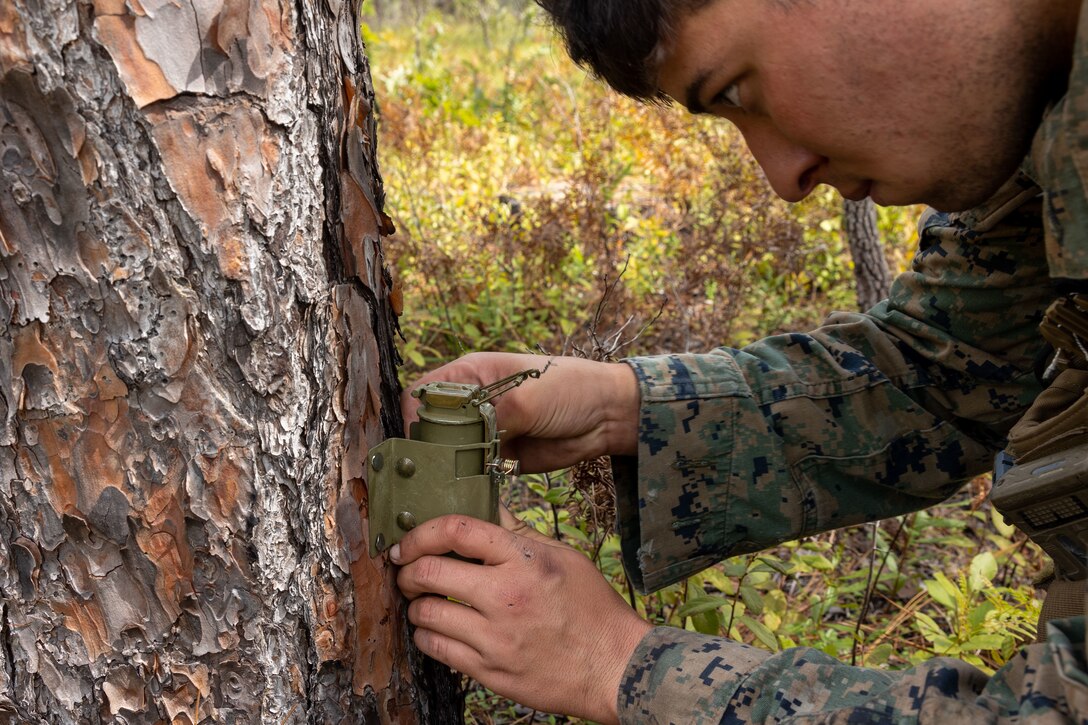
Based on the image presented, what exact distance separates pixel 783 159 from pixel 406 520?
0.88 m

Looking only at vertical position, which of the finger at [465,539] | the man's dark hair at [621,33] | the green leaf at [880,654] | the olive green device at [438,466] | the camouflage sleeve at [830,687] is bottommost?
the green leaf at [880,654]

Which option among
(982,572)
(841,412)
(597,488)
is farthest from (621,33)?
(982,572)

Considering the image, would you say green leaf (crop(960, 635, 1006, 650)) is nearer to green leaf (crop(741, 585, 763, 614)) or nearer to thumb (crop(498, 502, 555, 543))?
green leaf (crop(741, 585, 763, 614))

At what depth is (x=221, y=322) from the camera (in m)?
1.25

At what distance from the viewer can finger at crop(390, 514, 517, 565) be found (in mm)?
1456

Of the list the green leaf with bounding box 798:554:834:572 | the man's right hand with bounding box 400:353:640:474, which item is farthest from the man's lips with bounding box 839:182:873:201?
the green leaf with bounding box 798:554:834:572

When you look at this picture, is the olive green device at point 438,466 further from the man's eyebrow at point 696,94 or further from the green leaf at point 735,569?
the green leaf at point 735,569

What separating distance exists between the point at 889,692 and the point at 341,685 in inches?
32.6

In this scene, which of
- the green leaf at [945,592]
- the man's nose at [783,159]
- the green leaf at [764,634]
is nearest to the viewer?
the man's nose at [783,159]

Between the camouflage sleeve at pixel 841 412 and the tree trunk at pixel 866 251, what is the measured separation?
216 cm

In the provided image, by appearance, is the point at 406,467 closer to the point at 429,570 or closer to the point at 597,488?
the point at 429,570

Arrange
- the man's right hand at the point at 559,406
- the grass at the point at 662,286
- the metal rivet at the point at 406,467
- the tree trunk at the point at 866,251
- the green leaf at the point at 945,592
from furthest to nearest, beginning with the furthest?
1. the tree trunk at the point at 866,251
2. the grass at the point at 662,286
3. the green leaf at the point at 945,592
4. the man's right hand at the point at 559,406
5. the metal rivet at the point at 406,467

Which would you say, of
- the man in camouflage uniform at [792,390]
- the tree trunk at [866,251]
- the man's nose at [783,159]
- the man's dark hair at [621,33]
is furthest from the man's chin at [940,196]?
the tree trunk at [866,251]

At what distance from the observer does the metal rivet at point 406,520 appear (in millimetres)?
1502
